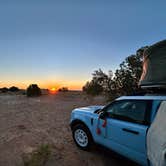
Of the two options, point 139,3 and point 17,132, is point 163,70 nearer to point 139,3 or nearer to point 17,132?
point 139,3

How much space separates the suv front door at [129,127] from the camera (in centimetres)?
255

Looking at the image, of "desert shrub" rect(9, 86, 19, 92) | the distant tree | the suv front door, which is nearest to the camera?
the suv front door

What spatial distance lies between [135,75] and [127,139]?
5.66 meters

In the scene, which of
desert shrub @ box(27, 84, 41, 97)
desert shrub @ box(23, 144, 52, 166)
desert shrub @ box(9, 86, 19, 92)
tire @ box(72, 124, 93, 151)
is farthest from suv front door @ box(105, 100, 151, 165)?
desert shrub @ box(9, 86, 19, 92)

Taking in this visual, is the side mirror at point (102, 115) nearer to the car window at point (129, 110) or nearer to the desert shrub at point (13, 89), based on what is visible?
the car window at point (129, 110)

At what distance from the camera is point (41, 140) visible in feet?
15.6

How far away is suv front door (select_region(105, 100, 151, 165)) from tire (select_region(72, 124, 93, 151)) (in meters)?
0.74

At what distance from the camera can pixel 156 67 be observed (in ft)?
9.04

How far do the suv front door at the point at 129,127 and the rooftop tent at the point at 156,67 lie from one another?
1.23ft

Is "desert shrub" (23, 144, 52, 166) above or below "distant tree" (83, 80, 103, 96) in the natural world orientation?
below

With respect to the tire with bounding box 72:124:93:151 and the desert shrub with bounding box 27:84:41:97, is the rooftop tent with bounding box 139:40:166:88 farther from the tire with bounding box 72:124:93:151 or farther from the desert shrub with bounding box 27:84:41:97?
the desert shrub with bounding box 27:84:41:97

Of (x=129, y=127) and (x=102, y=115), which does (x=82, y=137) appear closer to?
(x=102, y=115)

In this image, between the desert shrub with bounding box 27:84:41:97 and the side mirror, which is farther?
the desert shrub with bounding box 27:84:41:97

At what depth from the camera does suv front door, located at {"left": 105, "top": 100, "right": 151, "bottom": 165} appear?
255 cm
